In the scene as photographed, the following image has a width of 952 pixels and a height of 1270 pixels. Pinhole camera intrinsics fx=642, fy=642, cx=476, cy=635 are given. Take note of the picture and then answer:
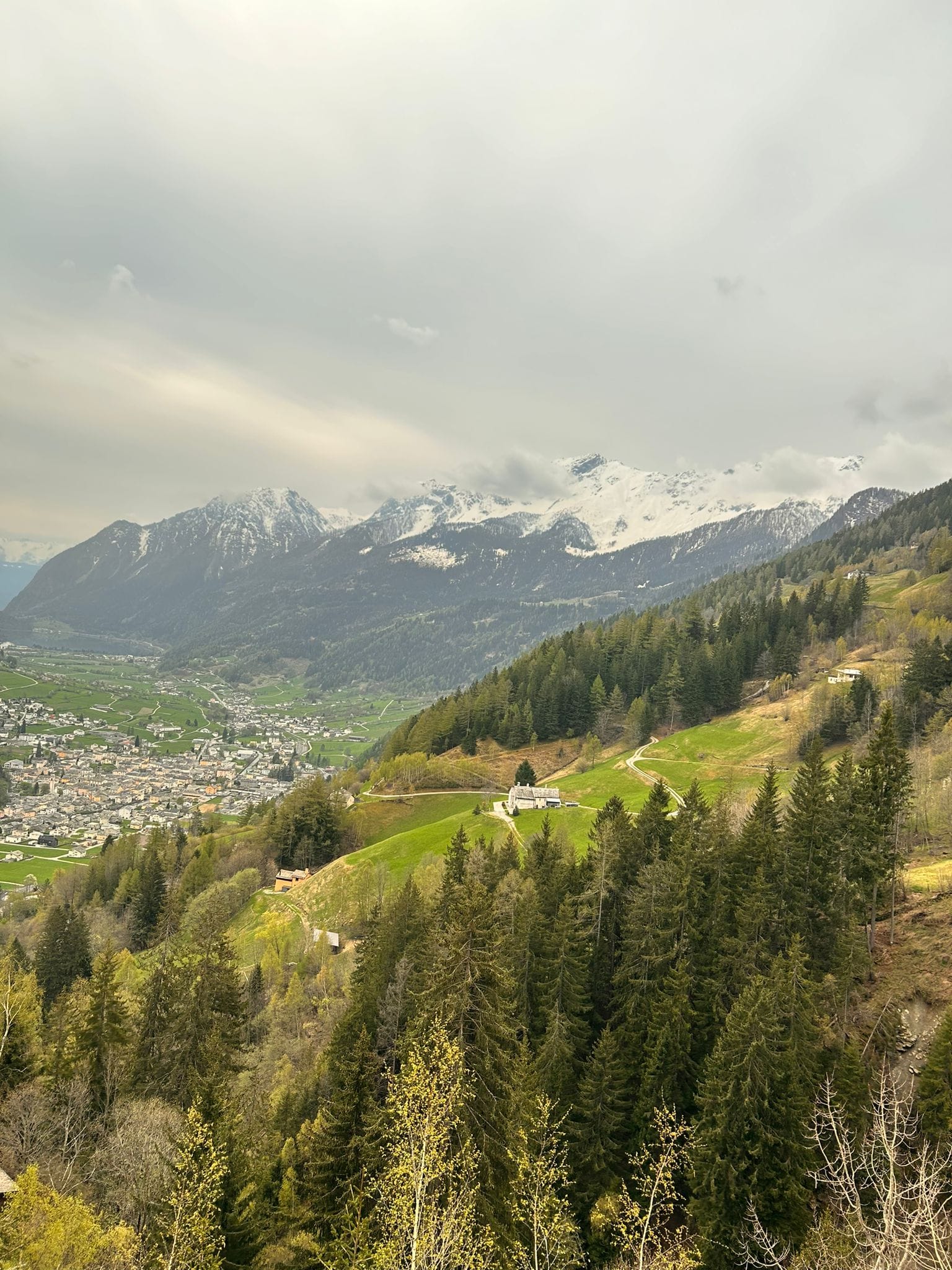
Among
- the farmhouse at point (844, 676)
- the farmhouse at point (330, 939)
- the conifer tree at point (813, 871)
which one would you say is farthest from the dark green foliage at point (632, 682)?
the conifer tree at point (813, 871)

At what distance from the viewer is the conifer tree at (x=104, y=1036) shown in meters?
39.2

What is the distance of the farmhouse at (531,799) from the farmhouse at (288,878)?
31.9 metres

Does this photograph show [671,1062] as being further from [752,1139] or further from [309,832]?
[309,832]

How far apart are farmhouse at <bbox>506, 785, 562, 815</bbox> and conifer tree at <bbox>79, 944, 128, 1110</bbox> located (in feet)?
186

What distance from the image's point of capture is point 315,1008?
60.1 metres

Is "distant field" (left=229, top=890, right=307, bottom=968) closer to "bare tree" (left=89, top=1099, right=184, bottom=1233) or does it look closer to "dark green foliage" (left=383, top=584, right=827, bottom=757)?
"bare tree" (left=89, top=1099, right=184, bottom=1233)

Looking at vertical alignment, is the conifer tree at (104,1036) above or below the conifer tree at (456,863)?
below

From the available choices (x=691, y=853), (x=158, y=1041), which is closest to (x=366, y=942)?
(x=158, y=1041)

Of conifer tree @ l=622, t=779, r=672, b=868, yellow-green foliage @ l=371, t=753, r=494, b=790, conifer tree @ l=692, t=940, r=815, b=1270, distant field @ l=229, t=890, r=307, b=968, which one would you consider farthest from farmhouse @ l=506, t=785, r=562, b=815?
conifer tree @ l=692, t=940, r=815, b=1270

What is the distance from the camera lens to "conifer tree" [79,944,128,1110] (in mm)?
39219

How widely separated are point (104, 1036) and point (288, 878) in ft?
182

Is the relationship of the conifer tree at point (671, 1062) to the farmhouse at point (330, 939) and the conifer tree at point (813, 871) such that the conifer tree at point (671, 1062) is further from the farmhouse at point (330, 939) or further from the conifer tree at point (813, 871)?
the farmhouse at point (330, 939)

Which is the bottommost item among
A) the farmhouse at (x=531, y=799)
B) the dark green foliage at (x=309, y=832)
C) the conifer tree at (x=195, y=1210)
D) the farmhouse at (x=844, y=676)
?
the dark green foliage at (x=309, y=832)

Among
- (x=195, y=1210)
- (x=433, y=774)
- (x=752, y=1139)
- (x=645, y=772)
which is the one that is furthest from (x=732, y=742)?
(x=195, y=1210)
